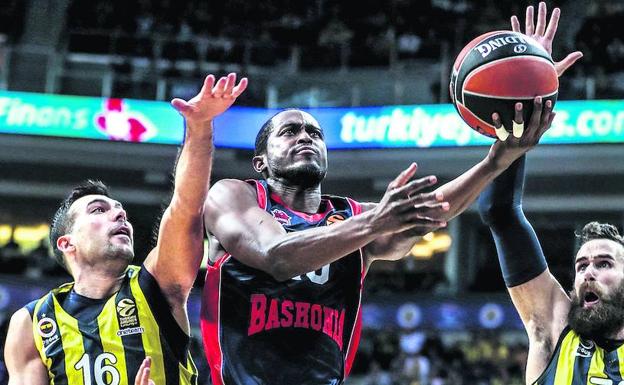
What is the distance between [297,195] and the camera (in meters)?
3.89

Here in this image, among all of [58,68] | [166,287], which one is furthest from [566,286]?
[166,287]

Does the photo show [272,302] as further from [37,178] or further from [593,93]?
[37,178]

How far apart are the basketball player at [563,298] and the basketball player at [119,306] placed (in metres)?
1.55

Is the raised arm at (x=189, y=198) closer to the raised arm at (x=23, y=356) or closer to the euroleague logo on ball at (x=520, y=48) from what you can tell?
the raised arm at (x=23, y=356)

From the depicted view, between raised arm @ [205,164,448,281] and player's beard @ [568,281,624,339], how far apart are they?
5.49 ft

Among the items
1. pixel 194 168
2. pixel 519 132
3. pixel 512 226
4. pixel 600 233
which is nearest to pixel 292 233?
pixel 194 168

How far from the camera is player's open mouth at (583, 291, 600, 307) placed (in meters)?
4.38

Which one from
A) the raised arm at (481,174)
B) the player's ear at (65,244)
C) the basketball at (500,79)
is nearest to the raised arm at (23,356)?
the player's ear at (65,244)

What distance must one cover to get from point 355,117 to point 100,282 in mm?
10329

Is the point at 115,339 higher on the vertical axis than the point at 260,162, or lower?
lower

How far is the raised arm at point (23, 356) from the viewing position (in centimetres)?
399

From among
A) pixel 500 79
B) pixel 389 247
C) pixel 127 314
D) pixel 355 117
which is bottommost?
pixel 127 314

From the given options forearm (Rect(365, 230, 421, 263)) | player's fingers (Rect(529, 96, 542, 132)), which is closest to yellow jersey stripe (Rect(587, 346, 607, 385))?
forearm (Rect(365, 230, 421, 263))

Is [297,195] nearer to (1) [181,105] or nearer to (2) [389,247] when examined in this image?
(2) [389,247]
